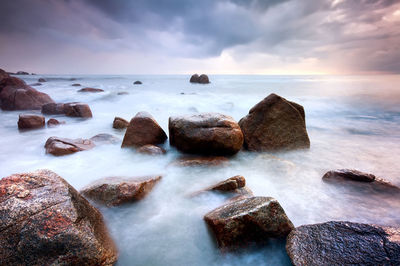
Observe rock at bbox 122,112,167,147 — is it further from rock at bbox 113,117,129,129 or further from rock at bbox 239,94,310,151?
rock at bbox 113,117,129,129

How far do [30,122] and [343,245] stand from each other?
9330 mm

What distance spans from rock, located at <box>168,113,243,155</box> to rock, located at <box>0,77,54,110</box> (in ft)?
34.4

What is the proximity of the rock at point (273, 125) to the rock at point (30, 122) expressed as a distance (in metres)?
7.35

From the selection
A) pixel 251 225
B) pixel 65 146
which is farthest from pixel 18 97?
pixel 251 225

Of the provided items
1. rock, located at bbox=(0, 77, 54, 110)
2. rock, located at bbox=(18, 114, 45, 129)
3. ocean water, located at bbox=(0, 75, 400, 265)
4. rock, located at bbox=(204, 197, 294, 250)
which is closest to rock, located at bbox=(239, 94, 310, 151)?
ocean water, located at bbox=(0, 75, 400, 265)

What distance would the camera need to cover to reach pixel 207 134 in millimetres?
4359

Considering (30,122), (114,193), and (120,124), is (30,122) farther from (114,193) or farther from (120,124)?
(114,193)

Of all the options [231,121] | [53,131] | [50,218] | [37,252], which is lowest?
[53,131]

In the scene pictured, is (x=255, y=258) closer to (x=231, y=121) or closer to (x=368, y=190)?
(x=368, y=190)

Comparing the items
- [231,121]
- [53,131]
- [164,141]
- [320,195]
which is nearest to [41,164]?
[164,141]

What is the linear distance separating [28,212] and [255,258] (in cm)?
226

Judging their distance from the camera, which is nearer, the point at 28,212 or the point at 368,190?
the point at 28,212

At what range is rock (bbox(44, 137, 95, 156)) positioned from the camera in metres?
4.94

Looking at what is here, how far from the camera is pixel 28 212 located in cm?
190
